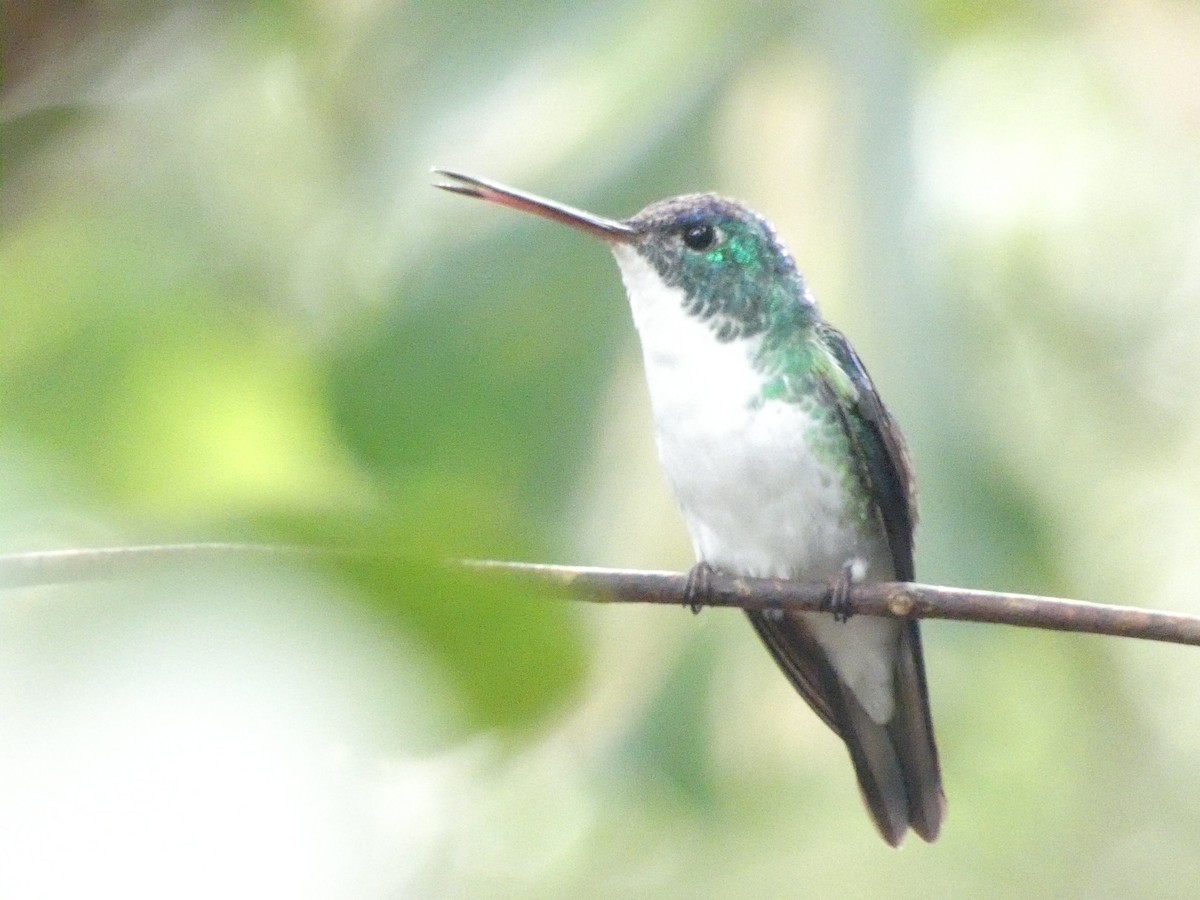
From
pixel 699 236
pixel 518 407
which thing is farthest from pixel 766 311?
pixel 518 407

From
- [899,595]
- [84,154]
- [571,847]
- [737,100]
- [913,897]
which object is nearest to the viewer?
[84,154]

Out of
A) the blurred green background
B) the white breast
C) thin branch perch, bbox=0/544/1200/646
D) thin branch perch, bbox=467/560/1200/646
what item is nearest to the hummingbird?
the white breast

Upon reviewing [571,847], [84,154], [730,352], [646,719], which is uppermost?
[84,154]

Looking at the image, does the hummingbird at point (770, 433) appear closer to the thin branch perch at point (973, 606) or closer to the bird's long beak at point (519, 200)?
the bird's long beak at point (519, 200)

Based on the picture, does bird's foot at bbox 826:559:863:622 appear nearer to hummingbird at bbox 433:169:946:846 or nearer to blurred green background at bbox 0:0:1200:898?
hummingbird at bbox 433:169:946:846

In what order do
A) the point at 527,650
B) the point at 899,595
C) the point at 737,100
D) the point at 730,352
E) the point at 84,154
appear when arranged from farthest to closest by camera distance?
1. the point at 730,352
2. the point at 737,100
3. the point at 899,595
4. the point at 84,154
5. the point at 527,650

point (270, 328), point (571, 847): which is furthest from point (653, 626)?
point (571, 847)

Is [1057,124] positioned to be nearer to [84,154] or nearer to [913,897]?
[84,154]

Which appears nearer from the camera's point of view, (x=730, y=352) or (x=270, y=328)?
(x=270, y=328)
